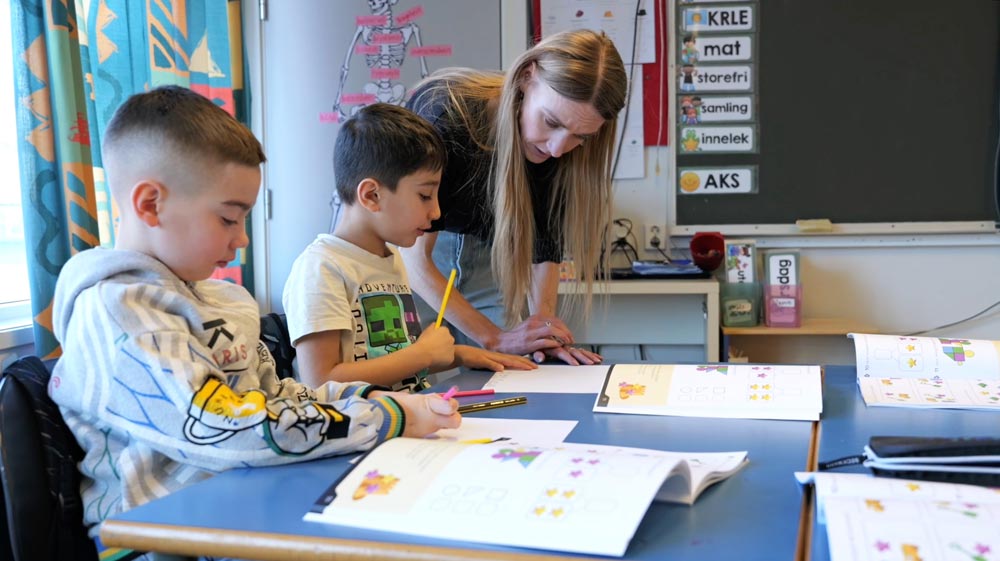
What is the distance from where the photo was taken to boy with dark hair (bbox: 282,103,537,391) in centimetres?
130

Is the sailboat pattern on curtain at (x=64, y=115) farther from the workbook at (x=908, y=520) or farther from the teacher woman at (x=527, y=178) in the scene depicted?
the workbook at (x=908, y=520)

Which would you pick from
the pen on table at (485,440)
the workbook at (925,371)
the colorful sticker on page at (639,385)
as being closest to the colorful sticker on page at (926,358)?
the workbook at (925,371)

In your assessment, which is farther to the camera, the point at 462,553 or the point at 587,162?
the point at 587,162

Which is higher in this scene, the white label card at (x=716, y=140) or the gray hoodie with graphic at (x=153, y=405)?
the white label card at (x=716, y=140)

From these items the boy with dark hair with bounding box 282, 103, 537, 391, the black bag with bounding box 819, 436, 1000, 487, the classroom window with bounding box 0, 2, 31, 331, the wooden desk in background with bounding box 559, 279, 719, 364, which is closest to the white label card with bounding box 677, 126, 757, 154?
the wooden desk in background with bounding box 559, 279, 719, 364

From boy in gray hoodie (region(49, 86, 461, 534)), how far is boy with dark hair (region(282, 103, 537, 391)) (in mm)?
246

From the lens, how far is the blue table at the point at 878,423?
0.94 m

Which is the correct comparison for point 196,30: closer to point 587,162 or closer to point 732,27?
point 587,162

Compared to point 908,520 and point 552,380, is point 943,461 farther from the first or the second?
point 552,380

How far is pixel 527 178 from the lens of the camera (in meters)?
1.69

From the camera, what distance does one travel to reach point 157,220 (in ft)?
3.10

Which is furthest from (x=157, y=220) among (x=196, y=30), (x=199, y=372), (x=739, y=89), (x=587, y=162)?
(x=739, y=89)

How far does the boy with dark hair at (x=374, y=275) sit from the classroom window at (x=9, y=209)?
103 centimetres

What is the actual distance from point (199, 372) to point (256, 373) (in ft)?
0.76
